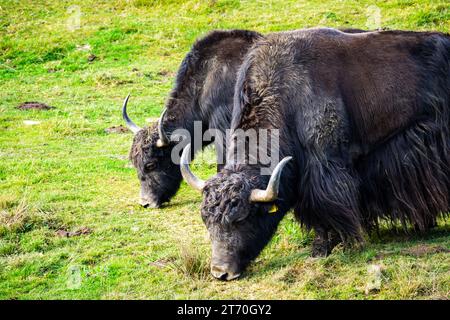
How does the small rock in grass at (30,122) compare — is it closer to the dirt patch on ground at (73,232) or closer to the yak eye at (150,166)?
the yak eye at (150,166)

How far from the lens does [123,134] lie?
10.9 meters

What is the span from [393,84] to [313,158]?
1.05 meters

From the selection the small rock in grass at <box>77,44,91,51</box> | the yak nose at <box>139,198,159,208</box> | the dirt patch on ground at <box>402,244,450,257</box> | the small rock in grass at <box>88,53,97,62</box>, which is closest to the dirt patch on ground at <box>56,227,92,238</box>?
the yak nose at <box>139,198,159,208</box>

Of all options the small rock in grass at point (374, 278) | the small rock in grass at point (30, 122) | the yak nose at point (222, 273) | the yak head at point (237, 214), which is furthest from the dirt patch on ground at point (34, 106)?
the small rock in grass at point (374, 278)

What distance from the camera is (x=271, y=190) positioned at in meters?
5.19

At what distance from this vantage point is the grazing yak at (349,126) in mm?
5680

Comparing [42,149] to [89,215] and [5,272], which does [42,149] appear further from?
[5,272]

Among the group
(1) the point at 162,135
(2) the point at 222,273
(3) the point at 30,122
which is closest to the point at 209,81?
(1) the point at 162,135

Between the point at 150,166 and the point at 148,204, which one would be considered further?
the point at 150,166

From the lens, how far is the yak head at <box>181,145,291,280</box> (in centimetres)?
524

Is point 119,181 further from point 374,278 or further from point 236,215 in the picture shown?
point 374,278

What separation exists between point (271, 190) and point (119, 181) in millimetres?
3977

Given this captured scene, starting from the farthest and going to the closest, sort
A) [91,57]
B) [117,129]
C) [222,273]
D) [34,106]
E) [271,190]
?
[91,57] < [34,106] < [117,129] < [222,273] < [271,190]
